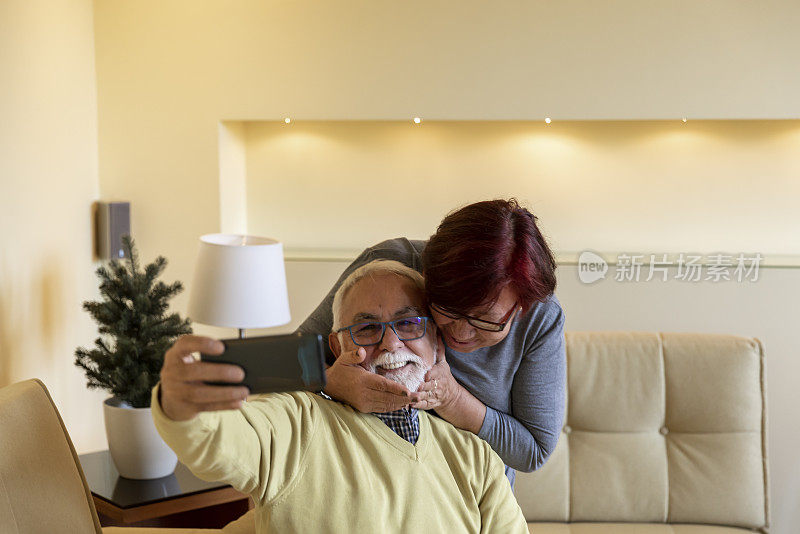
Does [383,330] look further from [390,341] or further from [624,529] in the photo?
[624,529]

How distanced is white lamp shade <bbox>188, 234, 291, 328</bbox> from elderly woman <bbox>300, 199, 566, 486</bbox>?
3.14 ft

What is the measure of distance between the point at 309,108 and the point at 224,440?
204 cm

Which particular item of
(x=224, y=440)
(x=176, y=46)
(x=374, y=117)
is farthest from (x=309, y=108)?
(x=224, y=440)

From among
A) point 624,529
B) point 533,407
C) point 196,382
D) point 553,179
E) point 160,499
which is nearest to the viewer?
point 196,382

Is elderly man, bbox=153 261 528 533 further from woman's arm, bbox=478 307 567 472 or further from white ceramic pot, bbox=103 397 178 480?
white ceramic pot, bbox=103 397 178 480

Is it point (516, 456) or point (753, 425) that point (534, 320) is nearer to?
point (516, 456)

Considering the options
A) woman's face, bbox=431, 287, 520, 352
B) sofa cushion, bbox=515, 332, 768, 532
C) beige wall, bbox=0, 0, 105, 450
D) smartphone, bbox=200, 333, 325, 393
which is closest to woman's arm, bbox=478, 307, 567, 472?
woman's face, bbox=431, 287, 520, 352

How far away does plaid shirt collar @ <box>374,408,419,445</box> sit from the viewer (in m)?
1.43

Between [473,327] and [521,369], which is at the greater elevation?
[473,327]

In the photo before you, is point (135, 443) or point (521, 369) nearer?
point (521, 369)

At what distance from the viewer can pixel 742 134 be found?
3146mm

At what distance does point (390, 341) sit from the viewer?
4.49ft

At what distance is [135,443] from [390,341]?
1.19m

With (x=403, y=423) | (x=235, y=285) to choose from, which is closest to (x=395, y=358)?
(x=403, y=423)
